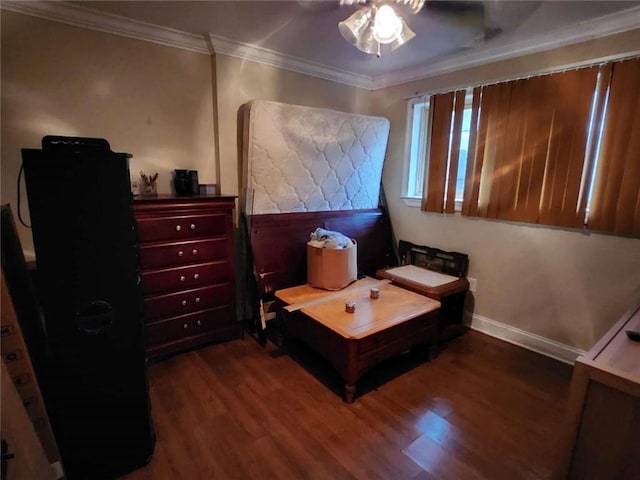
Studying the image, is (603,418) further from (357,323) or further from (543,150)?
(543,150)

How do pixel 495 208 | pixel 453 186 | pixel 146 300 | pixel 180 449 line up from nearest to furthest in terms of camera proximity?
1. pixel 180 449
2. pixel 146 300
3. pixel 495 208
4. pixel 453 186

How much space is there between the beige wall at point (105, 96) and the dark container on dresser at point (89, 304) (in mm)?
1139

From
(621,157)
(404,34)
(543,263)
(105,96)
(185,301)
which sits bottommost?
(185,301)

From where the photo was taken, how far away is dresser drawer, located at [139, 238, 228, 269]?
206 centimetres

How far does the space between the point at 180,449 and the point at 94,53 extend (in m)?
2.36

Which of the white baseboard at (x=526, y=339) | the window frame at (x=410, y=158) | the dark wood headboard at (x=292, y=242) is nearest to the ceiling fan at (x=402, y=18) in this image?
the window frame at (x=410, y=158)

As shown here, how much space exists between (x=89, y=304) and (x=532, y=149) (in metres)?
2.73

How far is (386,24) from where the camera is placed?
1477mm

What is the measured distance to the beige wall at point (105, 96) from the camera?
1876 mm

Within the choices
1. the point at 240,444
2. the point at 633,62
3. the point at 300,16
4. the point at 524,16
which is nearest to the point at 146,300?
the point at 240,444

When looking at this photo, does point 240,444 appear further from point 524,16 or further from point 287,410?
point 524,16

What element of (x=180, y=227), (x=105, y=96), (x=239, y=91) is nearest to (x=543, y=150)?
(x=239, y=91)

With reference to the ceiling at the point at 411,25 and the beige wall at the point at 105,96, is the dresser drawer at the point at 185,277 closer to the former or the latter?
the beige wall at the point at 105,96

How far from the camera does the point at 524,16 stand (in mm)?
1894
